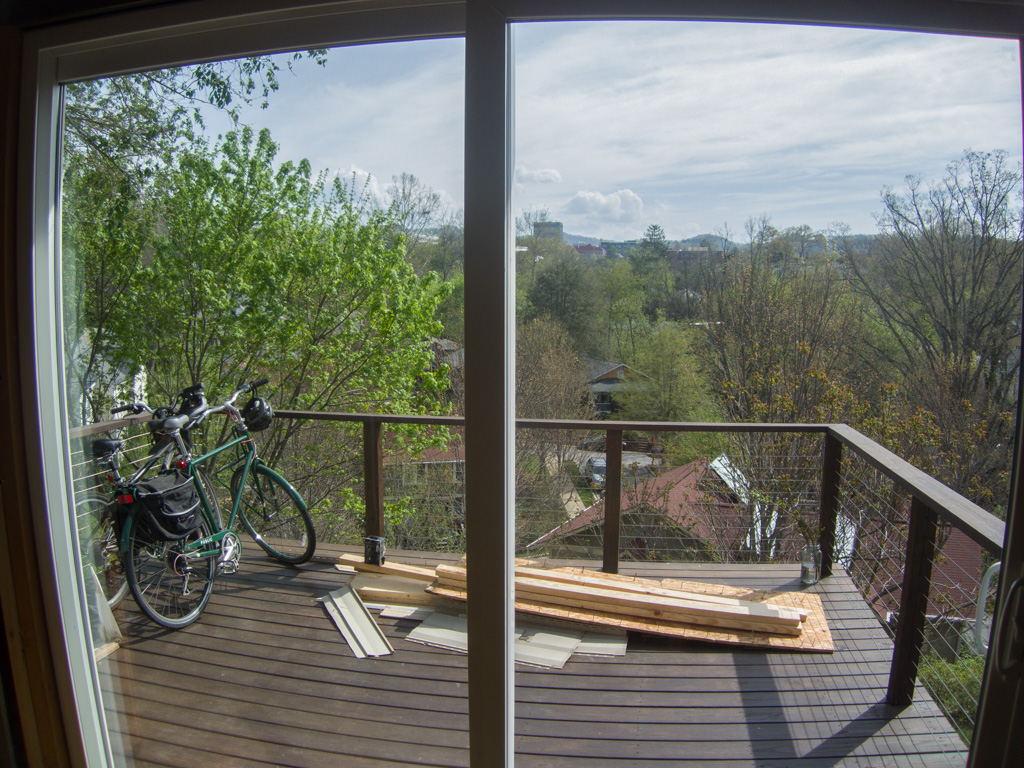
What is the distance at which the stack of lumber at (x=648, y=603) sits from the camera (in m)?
2.38

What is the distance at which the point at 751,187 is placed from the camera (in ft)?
5.62

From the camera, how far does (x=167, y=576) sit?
6.22 ft

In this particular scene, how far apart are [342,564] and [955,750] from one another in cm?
223

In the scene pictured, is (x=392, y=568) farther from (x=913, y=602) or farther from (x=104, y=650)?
(x=913, y=602)

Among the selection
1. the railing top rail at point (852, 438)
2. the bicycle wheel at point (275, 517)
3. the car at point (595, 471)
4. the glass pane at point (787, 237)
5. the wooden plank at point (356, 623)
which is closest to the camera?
the glass pane at point (787, 237)

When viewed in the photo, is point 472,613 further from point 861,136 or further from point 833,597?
point 833,597

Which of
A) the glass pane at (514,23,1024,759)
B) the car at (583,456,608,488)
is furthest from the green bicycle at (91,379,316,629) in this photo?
the car at (583,456,608,488)

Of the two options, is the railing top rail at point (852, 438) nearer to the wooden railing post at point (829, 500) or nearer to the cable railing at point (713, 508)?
the cable railing at point (713, 508)

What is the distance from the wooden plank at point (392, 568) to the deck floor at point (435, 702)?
172mm

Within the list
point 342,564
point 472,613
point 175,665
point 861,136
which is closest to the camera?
point 472,613

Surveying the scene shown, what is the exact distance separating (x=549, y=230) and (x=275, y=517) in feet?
5.44

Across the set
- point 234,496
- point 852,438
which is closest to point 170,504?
point 234,496

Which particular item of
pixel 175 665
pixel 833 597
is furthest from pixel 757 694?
pixel 175 665

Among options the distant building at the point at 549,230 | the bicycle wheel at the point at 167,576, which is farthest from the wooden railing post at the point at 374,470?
the distant building at the point at 549,230
